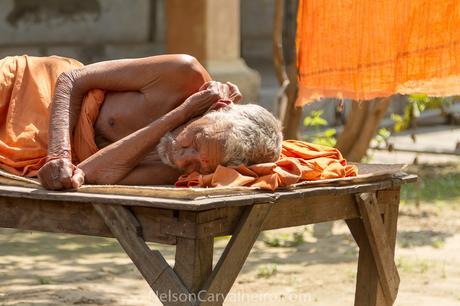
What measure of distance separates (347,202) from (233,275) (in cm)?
72

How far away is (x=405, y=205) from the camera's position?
7.91 m

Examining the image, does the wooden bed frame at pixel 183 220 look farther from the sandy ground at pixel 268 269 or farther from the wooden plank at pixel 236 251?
the sandy ground at pixel 268 269

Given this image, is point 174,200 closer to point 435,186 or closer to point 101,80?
point 101,80

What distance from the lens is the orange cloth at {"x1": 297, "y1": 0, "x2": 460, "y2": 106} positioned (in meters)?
4.45

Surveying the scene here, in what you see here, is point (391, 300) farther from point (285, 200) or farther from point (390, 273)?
point (285, 200)

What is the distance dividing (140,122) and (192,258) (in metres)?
0.94

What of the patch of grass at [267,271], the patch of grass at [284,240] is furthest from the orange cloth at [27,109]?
the patch of grass at [284,240]

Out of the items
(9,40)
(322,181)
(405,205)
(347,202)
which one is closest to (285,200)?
(322,181)

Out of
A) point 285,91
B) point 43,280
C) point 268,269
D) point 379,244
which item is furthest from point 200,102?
point 285,91

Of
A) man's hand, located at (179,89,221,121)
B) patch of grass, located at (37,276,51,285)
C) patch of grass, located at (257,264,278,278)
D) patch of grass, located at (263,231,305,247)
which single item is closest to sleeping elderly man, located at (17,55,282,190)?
man's hand, located at (179,89,221,121)

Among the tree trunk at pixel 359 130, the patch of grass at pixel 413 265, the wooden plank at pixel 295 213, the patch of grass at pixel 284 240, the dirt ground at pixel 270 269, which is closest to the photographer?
the wooden plank at pixel 295 213

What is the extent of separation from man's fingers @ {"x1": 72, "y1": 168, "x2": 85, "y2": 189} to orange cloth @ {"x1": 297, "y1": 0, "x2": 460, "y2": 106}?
111 centimetres

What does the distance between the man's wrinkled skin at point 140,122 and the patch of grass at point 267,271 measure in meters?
1.82

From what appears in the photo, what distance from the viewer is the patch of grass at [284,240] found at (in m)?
6.77
